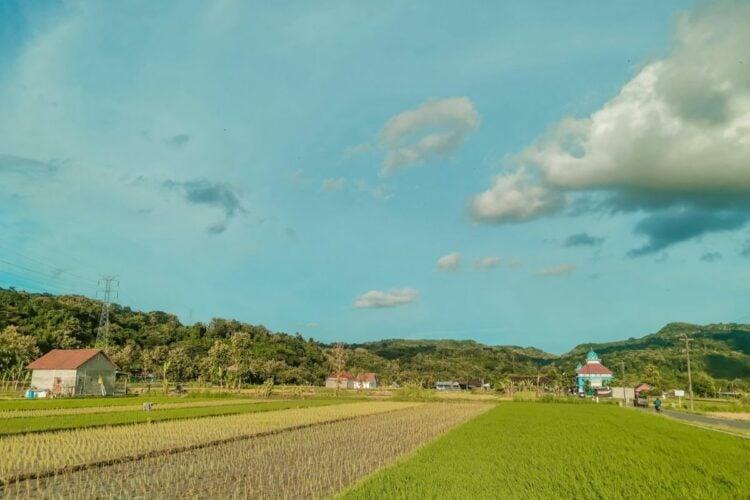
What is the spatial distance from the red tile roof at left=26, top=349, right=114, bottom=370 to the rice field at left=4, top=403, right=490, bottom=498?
42588 mm

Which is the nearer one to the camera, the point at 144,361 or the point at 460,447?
the point at 460,447

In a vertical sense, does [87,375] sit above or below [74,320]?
below

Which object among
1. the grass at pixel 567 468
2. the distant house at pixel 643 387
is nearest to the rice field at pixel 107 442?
the grass at pixel 567 468

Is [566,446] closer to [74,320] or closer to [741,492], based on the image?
[741,492]

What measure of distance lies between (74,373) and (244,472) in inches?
1952

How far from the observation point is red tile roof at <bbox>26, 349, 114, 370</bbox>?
182 ft

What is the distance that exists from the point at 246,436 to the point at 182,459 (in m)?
6.20

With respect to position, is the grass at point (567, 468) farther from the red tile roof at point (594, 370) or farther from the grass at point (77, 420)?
the red tile roof at point (594, 370)

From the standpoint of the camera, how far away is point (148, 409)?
3225 cm

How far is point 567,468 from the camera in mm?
14180

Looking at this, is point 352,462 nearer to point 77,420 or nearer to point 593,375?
point 77,420

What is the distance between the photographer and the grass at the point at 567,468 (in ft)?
36.0

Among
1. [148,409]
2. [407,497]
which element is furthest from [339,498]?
[148,409]

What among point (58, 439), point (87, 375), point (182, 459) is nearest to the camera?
point (182, 459)
